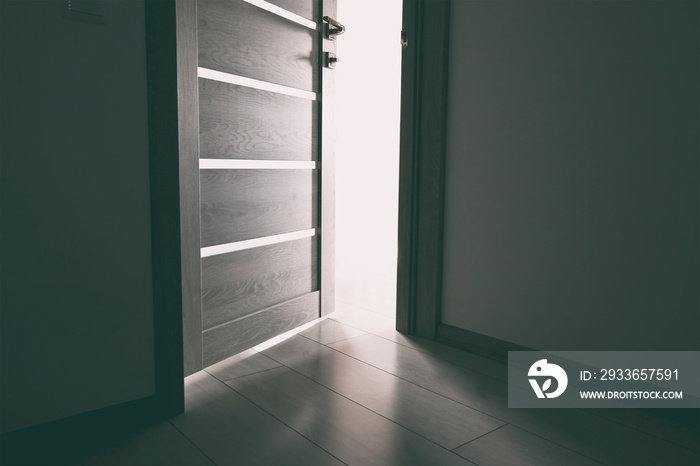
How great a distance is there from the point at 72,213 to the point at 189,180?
1.42ft

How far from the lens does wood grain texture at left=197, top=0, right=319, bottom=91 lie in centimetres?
172

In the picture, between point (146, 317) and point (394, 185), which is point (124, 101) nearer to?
point (146, 317)

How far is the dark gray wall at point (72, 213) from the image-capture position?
1198mm

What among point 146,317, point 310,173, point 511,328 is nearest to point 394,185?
point 310,173

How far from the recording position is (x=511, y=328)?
6.09 feet

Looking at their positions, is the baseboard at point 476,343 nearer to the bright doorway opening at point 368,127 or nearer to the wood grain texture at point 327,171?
the wood grain texture at point 327,171

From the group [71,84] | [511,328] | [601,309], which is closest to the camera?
[71,84]

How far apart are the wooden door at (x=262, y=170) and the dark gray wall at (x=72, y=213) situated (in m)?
0.35

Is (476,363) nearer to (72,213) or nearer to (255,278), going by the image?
(255,278)

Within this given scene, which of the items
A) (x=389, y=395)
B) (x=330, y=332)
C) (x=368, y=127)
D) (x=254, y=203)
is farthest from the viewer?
(x=368, y=127)

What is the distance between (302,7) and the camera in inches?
82.9

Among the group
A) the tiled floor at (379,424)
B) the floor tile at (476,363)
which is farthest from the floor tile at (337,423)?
the floor tile at (476,363)

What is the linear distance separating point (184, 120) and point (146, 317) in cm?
62
